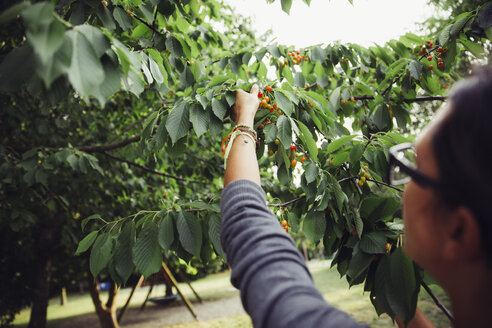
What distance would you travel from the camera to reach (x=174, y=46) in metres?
2.20

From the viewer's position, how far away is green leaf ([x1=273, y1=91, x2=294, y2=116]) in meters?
1.56

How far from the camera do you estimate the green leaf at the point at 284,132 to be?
59.6 inches

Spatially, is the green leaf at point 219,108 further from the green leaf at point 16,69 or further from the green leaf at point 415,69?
the green leaf at point 415,69

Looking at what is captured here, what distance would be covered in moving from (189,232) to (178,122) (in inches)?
21.7

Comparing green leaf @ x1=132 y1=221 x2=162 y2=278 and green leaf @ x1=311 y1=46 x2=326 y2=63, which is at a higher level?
green leaf @ x1=311 y1=46 x2=326 y2=63

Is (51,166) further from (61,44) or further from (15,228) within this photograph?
(61,44)

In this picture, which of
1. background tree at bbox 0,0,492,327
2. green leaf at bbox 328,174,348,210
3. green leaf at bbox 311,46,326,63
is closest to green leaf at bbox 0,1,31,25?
background tree at bbox 0,0,492,327

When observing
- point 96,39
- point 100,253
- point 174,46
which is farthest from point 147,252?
point 174,46

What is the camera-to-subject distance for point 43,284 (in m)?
7.54

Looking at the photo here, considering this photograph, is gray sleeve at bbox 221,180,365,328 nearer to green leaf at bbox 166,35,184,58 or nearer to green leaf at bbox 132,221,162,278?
green leaf at bbox 132,221,162,278

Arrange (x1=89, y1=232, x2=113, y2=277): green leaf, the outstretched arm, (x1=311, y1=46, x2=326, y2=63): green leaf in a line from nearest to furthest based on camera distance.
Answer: the outstretched arm, (x1=89, y1=232, x2=113, y2=277): green leaf, (x1=311, y1=46, x2=326, y2=63): green leaf

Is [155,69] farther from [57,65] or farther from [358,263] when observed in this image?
[358,263]

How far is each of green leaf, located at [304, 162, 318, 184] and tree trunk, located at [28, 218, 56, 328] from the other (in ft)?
24.0

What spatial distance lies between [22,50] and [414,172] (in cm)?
93
